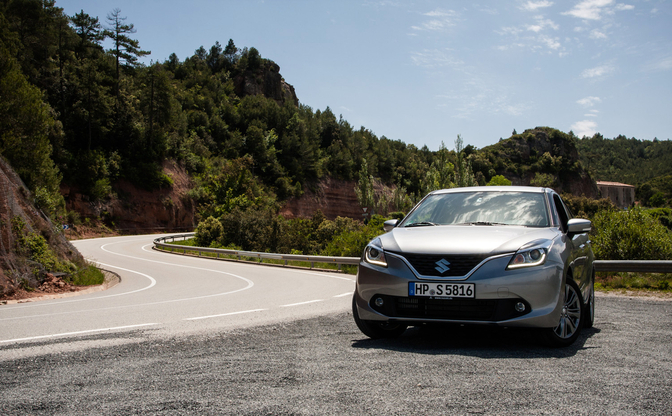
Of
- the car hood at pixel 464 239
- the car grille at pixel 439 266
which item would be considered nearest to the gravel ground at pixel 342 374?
the car grille at pixel 439 266

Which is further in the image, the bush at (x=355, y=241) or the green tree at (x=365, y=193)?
the green tree at (x=365, y=193)

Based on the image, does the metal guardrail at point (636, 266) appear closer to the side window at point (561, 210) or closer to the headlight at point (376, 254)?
the side window at point (561, 210)

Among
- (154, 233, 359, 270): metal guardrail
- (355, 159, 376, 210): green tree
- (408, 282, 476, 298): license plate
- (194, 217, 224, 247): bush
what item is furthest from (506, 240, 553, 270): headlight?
(355, 159, 376, 210): green tree

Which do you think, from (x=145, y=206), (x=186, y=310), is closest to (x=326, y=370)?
(x=186, y=310)

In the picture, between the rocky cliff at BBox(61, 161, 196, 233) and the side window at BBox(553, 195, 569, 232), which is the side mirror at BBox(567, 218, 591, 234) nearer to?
the side window at BBox(553, 195, 569, 232)

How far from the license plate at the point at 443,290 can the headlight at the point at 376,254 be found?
0.42 metres

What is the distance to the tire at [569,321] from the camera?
492 centimetres

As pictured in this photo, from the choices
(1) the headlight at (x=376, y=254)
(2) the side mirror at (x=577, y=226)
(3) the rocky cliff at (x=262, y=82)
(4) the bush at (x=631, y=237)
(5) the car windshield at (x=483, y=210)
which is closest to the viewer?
(1) the headlight at (x=376, y=254)

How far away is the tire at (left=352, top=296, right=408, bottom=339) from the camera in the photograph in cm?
548

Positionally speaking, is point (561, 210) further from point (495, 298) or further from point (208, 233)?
point (208, 233)

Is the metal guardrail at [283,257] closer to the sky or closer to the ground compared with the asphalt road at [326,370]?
closer to the ground

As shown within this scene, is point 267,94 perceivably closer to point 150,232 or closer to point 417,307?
point 150,232

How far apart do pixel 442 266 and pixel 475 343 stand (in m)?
1.09

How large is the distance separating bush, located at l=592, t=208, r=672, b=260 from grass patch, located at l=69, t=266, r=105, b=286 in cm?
1665
